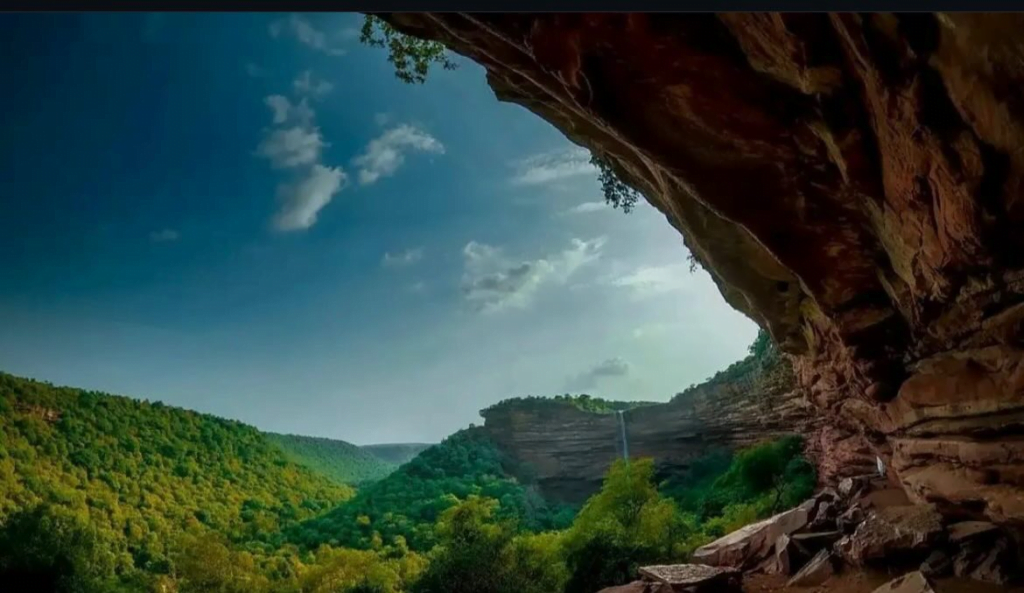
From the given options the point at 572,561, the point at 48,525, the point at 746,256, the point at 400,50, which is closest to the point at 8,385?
the point at 48,525

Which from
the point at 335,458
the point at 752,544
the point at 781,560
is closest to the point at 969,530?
the point at 781,560

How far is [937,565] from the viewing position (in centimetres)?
728

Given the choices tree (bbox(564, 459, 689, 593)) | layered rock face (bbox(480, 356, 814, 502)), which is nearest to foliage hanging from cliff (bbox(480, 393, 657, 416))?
layered rock face (bbox(480, 356, 814, 502))

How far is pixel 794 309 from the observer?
10289 mm

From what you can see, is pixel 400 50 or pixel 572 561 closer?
pixel 400 50

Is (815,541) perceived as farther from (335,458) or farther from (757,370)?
(335,458)

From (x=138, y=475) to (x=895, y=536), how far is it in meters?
39.4

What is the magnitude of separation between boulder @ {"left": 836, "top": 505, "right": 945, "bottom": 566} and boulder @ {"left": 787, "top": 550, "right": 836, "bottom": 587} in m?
0.26

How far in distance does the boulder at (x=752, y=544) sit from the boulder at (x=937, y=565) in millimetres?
4440

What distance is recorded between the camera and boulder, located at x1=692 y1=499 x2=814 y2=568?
1201cm

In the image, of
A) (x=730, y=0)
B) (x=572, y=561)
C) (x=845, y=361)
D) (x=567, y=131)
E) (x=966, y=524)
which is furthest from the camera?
(x=572, y=561)

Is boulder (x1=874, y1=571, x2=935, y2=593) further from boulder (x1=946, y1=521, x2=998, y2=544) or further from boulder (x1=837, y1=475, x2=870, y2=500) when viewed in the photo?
boulder (x1=837, y1=475, x2=870, y2=500)

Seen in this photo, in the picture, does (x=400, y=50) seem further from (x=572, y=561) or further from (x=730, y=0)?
(x=572, y=561)

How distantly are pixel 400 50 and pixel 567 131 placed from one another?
2.97 meters
